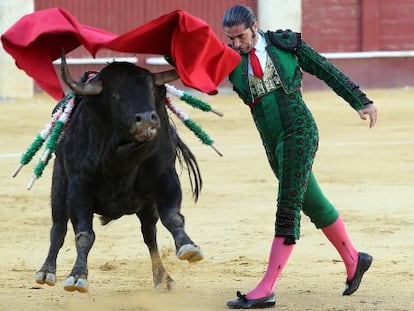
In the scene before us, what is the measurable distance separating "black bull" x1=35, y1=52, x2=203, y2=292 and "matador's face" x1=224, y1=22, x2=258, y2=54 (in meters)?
0.27

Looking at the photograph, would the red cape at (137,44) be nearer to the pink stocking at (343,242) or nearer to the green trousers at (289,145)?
the green trousers at (289,145)

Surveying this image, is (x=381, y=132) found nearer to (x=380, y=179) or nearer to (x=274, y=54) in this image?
(x=380, y=179)

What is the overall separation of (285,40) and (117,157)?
0.82m

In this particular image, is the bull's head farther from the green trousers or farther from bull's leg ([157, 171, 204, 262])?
the green trousers

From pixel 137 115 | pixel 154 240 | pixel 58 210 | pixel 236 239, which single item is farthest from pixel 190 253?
pixel 236 239

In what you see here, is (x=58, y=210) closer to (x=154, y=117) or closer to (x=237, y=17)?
(x=154, y=117)

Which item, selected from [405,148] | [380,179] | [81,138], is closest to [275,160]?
[81,138]

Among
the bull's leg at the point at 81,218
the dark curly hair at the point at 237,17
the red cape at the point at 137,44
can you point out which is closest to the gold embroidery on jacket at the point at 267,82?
the red cape at the point at 137,44

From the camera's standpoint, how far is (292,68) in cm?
513

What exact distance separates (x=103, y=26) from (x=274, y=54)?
36.2 ft

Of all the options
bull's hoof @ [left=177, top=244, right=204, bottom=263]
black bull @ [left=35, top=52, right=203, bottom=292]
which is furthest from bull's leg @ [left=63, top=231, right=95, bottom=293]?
A: bull's hoof @ [left=177, top=244, right=204, bottom=263]

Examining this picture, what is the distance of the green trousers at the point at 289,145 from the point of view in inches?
201

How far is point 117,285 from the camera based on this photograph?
19.0 ft

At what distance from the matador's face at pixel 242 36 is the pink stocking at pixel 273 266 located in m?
0.77
